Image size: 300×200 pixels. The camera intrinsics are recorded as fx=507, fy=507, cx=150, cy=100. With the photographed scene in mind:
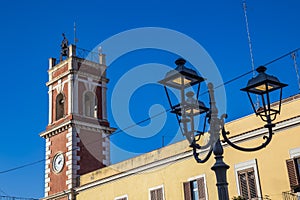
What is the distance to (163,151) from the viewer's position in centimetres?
2114

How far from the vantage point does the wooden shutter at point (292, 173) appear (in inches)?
625

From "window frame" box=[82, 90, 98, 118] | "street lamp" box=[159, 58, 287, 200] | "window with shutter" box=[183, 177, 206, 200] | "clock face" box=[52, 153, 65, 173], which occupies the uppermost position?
"window frame" box=[82, 90, 98, 118]

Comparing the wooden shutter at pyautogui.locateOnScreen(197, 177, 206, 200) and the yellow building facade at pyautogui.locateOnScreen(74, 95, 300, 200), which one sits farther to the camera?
the wooden shutter at pyautogui.locateOnScreen(197, 177, 206, 200)

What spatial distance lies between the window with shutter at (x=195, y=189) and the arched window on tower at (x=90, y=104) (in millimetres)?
11248

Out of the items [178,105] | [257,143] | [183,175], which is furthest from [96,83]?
[178,105]

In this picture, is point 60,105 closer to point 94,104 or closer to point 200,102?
point 94,104

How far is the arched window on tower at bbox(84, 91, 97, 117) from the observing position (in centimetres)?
2972

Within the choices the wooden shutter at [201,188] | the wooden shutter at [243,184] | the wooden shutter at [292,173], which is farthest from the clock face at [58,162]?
the wooden shutter at [292,173]

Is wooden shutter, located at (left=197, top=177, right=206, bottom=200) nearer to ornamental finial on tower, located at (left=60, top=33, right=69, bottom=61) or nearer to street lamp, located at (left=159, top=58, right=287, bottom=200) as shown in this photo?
street lamp, located at (left=159, top=58, right=287, bottom=200)

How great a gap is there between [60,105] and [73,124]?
119 inches

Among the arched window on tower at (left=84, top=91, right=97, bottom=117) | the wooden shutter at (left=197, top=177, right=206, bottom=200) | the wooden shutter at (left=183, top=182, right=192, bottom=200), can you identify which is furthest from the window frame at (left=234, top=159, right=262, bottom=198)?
the arched window on tower at (left=84, top=91, right=97, bottom=117)

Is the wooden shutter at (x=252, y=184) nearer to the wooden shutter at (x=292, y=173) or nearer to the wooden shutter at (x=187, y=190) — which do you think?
the wooden shutter at (x=292, y=173)

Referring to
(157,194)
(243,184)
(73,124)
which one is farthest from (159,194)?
(73,124)

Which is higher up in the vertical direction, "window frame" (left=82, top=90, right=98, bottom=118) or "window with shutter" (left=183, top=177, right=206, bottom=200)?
"window frame" (left=82, top=90, right=98, bottom=118)
